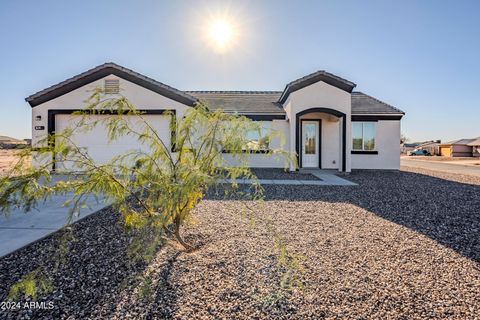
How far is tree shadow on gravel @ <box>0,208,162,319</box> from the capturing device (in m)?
2.54

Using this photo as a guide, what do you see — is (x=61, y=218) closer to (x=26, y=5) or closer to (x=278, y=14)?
(x=26, y=5)

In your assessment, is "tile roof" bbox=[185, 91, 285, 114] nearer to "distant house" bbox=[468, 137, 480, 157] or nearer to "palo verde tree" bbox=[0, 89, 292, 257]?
"palo verde tree" bbox=[0, 89, 292, 257]

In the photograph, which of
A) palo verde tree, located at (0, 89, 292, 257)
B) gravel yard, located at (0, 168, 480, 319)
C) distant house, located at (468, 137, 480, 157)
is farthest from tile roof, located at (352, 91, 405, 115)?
distant house, located at (468, 137, 480, 157)

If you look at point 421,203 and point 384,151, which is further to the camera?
point 384,151

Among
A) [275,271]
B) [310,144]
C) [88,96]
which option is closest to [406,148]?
[310,144]

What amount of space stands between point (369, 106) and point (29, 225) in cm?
1746

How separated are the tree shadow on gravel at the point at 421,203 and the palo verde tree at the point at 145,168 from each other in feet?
12.5

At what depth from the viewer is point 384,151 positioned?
16.0 metres

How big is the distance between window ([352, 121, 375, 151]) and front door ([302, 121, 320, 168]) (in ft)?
7.47

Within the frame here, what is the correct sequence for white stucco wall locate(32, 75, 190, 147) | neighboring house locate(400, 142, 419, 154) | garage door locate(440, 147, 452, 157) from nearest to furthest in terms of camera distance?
white stucco wall locate(32, 75, 190, 147)
garage door locate(440, 147, 452, 157)
neighboring house locate(400, 142, 419, 154)

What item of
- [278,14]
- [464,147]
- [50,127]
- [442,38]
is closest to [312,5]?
[278,14]

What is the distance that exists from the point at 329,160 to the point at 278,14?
29.3ft

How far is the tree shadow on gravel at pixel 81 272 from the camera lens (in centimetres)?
254

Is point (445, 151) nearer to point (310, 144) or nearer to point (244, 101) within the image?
point (310, 144)
